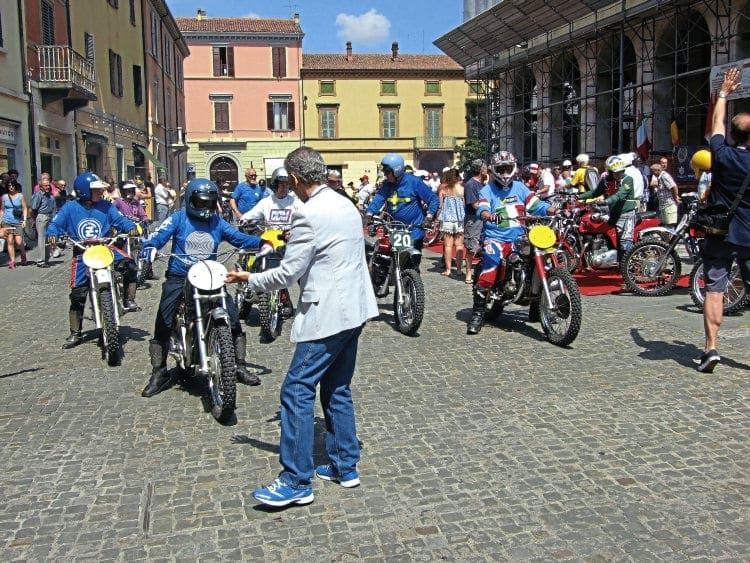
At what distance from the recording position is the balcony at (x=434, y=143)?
60938mm

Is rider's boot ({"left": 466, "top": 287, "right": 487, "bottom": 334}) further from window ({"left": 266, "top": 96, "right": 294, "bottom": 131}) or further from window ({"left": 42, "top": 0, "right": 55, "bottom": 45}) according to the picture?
window ({"left": 266, "top": 96, "right": 294, "bottom": 131})

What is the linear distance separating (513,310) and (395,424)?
172 inches

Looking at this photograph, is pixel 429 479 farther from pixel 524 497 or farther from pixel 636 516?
pixel 636 516

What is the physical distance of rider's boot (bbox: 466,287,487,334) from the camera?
7918 millimetres

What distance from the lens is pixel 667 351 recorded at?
22.5ft

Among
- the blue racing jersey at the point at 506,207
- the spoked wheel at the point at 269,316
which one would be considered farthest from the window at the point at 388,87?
the spoked wheel at the point at 269,316

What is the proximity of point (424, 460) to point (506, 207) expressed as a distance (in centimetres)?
407

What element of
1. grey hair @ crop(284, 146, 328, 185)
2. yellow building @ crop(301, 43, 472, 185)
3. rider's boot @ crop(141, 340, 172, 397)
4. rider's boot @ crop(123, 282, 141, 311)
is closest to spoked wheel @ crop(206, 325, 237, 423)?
rider's boot @ crop(141, 340, 172, 397)

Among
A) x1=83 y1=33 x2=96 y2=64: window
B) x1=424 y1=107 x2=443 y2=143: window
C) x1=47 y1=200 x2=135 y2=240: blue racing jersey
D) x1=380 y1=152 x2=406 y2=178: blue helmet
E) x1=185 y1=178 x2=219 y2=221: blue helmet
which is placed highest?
x1=424 y1=107 x2=443 y2=143: window

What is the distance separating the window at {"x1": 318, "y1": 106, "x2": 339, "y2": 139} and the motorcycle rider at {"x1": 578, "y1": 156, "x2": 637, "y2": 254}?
5065 centimetres

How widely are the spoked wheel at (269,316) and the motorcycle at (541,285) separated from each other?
2.04 m

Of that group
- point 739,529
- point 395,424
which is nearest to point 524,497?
point 739,529

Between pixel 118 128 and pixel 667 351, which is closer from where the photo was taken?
pixel 667 351

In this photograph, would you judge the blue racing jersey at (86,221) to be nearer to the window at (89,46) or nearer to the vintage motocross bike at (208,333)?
the vintage motocross bike at (208,333)
